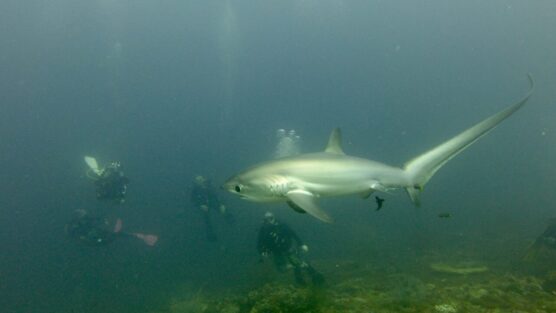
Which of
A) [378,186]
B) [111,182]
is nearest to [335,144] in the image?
[378,186]

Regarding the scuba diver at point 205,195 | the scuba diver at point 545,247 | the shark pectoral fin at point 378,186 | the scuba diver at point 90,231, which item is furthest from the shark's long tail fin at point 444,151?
the scuba diver at point 90,231

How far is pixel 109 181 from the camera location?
19.1 metres

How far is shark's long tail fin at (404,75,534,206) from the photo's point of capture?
418 centimetres

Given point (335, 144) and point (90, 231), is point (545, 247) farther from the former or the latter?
point (90, 231)

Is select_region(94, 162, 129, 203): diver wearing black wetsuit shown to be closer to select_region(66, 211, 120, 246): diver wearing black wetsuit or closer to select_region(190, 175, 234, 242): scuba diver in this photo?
select_region(66, 211, 120, 246): diver wearing black wetsuit

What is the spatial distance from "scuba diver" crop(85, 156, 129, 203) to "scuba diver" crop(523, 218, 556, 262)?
18.2 metres

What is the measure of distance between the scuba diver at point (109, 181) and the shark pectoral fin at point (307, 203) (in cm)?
1636

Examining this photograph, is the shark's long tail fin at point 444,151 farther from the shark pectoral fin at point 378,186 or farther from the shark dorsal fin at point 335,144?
the shark dorsal fin at point 335,144

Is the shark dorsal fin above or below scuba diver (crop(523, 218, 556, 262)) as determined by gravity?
above

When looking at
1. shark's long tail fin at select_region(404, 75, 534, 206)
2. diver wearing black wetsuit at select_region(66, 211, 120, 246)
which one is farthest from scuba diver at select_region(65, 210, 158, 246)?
shark's long tail fin at select_region(404, 75, 534, 206)

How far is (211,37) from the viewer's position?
639ft

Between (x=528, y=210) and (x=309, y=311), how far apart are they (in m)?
42.4

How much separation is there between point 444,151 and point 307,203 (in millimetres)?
1825

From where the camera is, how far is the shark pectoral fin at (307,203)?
472 cm
